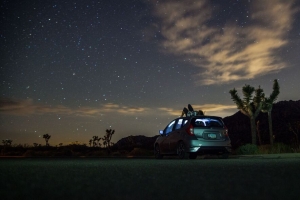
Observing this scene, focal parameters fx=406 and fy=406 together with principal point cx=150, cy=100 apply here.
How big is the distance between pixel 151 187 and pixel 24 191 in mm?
1686

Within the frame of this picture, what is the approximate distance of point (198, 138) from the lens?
51.1 feet

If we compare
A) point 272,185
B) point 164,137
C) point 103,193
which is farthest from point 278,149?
point 103,193

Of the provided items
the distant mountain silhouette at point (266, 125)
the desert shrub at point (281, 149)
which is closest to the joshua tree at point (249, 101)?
the desert shrub at point (281, 149)

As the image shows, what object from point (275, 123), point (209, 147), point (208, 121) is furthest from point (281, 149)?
point (275, 123)

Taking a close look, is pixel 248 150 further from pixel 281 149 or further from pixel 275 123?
pixel 275 123

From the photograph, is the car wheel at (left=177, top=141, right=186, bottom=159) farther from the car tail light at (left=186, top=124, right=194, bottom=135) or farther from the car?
the car tail light at (left=186, top=124, right=194, bottom=135)

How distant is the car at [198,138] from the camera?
610 inches

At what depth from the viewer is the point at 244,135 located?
84.4 m

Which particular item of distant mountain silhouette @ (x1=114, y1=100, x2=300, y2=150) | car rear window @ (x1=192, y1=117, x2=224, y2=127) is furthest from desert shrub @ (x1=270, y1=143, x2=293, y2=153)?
distant mountain silhouette @ (x1=114, y1=100, x2=300, y2=150)

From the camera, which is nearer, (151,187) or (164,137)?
(151,187)

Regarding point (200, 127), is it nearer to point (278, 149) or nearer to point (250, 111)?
point (278, 149)

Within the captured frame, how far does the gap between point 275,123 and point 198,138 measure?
7689 cm

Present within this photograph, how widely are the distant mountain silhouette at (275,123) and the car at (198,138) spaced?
5769cm

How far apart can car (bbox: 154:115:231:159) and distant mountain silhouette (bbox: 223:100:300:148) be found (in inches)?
2271
